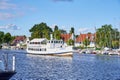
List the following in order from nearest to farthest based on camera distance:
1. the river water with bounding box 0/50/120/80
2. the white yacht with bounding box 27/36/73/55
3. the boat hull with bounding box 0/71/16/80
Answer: the boat hull with bounding box 0/71/16/80, the river water with bounding box 0/50/120/80, the white yacht with bounding box 27/36/73/55

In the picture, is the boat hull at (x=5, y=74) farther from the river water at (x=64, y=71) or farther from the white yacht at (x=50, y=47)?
the white yacht at (x=50, y=47)

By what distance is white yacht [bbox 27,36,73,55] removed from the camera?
541 feet

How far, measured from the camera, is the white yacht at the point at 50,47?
541 feet

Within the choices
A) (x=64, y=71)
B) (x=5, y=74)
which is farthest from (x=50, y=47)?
(x=5, y=74)

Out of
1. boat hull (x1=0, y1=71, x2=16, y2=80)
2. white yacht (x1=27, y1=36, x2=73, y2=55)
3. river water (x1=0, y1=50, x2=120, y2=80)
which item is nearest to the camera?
boat hull (x1=0, y1=71, x2=16, y2=80)

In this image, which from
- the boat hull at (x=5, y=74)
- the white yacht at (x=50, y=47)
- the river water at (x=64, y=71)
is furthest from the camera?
the white yacht at (x=50, y=47)

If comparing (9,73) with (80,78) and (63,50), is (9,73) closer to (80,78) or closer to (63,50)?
(80,78)

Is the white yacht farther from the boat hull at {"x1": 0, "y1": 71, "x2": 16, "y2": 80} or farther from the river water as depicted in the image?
the boat hull at {"x1": 0, "y1": 71, "x2": 16, "y2": 80}

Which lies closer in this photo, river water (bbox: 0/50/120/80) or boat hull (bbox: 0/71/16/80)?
boat hull (bbox: 0/71/16/80)

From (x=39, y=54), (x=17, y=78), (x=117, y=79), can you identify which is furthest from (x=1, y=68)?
(x=39, y=54)

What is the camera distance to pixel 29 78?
63688 millimetres

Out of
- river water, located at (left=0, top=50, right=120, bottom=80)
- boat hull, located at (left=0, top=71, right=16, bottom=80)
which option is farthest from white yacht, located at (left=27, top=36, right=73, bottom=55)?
boat hull, located at (left=0, top=71, right=16, bottom=80)

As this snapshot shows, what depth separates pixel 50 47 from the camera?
562 ft

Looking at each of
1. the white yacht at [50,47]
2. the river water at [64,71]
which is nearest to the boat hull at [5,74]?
the river water at [64,71]
